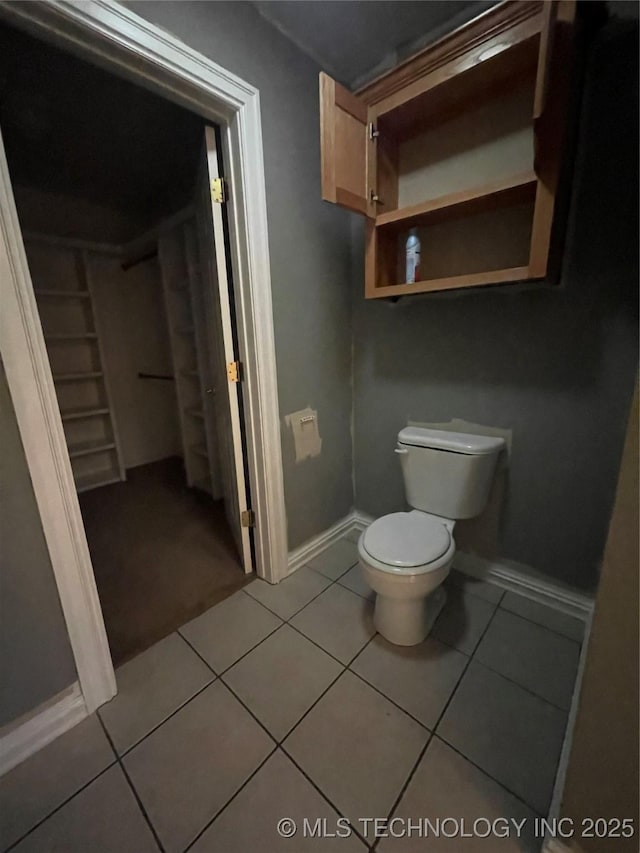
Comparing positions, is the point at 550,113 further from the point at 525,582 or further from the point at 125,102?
the point at 125,102

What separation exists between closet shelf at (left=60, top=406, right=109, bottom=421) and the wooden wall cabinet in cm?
256

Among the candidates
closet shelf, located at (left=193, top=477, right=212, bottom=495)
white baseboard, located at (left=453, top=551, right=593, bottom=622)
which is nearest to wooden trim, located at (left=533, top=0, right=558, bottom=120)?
white baseboard, located at (left=453, top=551, right=593, bottom=622)

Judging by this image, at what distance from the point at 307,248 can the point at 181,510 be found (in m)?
1.91

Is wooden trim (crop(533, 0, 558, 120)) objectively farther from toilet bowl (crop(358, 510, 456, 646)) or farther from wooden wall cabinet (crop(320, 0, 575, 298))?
toilet bowl (crop(358, 510, 456, 646))

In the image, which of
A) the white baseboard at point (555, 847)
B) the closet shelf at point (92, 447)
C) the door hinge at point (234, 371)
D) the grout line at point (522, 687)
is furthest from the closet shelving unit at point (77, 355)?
the white baseboard at point (555, 847)

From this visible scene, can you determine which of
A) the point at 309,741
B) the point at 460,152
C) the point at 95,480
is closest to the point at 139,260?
the point at 95,480

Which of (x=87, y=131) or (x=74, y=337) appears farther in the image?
(x=74, y=337)

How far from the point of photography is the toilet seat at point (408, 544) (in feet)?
3.82

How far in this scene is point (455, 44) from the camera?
106 cm

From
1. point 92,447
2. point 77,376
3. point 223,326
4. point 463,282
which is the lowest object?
point 92,447

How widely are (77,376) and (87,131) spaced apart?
167cm

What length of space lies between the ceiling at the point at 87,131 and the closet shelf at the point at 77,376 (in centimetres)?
132

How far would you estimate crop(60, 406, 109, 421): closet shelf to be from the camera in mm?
2732

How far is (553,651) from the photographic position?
126 centimetres
